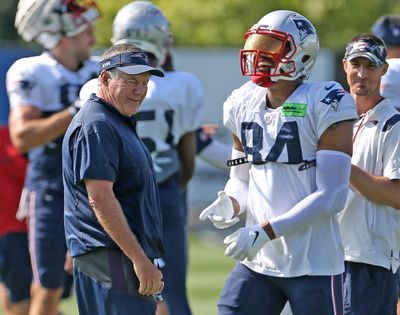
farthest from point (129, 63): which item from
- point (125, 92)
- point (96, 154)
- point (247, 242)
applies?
point (247, 242)

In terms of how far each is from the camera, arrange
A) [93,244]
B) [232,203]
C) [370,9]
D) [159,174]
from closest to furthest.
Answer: [93,244], [232,203], [159,174], [370,9]

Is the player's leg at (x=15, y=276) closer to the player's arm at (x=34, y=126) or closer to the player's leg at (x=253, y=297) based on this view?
the player's arm at (x=34, y=126)

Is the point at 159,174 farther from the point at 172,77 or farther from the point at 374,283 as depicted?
the point at 374,283

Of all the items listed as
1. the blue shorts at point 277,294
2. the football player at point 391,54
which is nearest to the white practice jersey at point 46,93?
the football player at point 391,54

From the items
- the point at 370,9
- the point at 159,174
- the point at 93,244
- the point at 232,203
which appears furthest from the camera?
the point at 370,9

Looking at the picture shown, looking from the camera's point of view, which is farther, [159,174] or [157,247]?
[159,174]

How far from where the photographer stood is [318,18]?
21.8m

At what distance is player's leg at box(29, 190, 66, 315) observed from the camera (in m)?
7.23

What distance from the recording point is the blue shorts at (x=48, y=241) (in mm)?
7227

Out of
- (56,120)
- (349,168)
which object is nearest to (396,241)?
(349,168)

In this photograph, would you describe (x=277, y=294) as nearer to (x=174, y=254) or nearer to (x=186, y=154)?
(x=174, y=254)

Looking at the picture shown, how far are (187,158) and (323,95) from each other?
218 centimetres

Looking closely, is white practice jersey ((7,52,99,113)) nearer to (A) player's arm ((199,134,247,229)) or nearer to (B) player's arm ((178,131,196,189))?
(B) player's arm ((178,131,196,189))

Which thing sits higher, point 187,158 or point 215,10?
point 215,10
